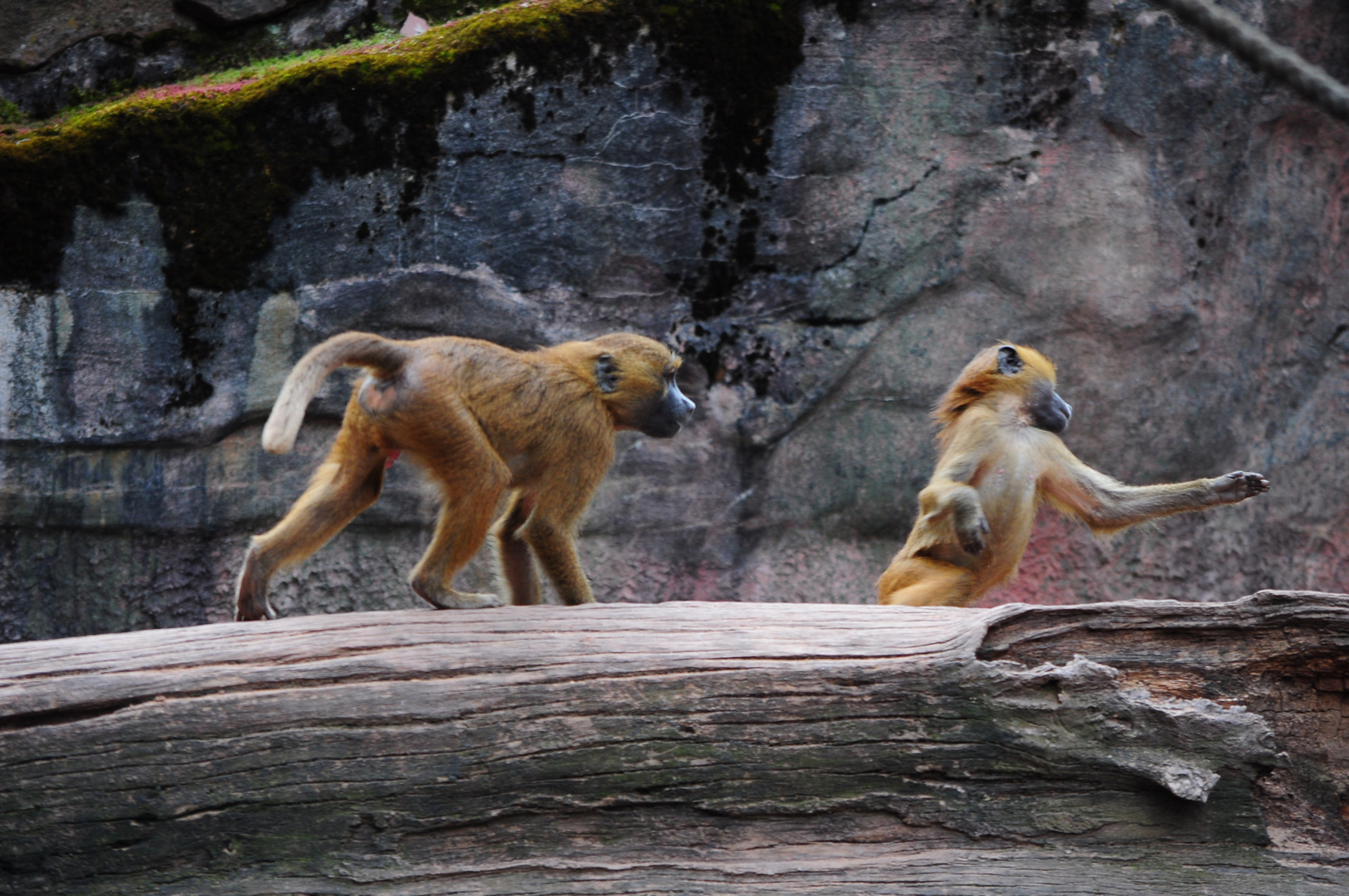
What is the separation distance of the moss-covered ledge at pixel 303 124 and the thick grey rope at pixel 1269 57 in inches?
164

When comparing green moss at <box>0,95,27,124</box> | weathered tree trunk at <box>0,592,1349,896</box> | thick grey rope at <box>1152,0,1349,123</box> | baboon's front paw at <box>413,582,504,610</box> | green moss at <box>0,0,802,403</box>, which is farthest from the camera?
green moss at <box>0,95,27,124</box>

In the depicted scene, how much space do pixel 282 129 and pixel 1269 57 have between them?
518cm

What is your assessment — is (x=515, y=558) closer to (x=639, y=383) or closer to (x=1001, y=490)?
(x=639, y=383)

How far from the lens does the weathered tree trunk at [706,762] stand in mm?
3580

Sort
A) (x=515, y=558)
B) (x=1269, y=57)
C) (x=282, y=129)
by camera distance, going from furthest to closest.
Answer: (x=282, y=129) → (x=515, y=558) → (x=1269, y=57)

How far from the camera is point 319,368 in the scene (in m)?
4.38

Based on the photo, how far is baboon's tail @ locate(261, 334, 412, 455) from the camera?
3.99 meters

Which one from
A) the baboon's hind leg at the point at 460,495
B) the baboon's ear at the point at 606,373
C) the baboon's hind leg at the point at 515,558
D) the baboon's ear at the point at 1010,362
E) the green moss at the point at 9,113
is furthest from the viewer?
the green moss at the point at 9,113

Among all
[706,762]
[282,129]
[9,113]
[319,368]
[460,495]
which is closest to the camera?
[706,762]

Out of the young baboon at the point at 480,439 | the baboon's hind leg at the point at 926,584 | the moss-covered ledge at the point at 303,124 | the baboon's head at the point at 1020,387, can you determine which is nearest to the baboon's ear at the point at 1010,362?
the baboon's head at the point at 1020,387

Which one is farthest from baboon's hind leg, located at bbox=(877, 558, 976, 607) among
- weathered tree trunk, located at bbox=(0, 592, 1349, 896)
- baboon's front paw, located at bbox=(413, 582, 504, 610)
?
baboon's front paw, located at bbox=(413, 582, 504, 610)

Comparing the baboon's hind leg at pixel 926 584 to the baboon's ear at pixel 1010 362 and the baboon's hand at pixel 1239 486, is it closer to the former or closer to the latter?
the baboon's ear at pixel 1010 362

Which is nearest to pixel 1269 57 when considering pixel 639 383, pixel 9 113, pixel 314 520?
pixel 639 383

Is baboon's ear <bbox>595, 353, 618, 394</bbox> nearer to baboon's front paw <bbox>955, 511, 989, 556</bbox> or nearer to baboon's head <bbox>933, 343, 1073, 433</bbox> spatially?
baboon's front paw <bbox>955, 511, 989, 556</bbox>
